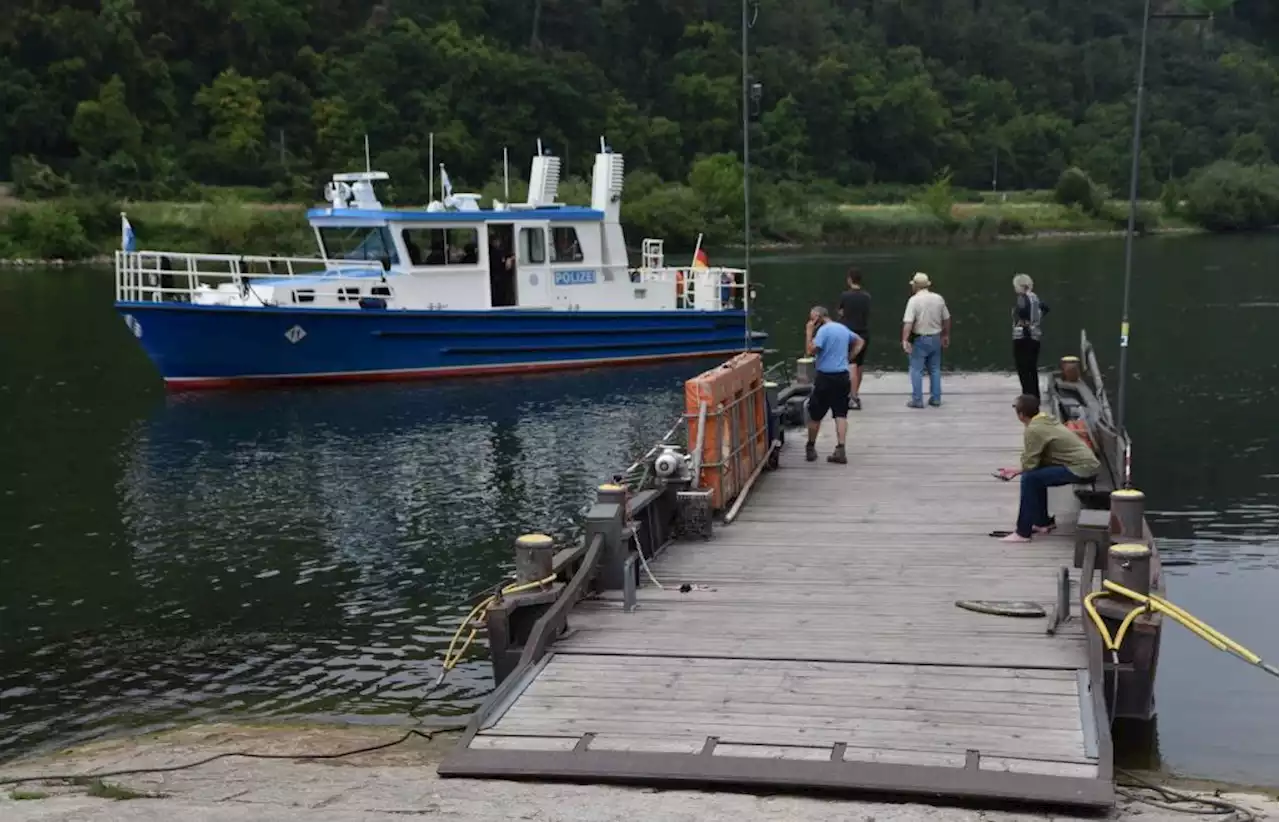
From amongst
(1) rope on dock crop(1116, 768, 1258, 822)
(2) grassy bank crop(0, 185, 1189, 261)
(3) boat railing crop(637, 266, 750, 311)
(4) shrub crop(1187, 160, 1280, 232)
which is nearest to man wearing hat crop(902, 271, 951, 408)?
(1) rope on dock crop(1116, 768, 1258, 822)

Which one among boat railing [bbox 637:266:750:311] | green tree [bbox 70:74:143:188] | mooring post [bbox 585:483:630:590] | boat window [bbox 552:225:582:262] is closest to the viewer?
mooring post [bbox 585:483:630:590]

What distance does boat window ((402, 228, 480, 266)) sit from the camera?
29.0 meters

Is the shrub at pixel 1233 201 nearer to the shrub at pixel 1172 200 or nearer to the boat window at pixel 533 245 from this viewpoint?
the shrub at pixel 1172 200

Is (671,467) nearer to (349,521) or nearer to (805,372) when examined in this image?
(805,372)

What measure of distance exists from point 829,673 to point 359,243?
21.7m

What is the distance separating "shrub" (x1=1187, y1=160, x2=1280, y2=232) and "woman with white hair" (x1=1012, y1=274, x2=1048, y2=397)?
88669mm

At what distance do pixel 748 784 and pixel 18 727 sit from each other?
581 cm

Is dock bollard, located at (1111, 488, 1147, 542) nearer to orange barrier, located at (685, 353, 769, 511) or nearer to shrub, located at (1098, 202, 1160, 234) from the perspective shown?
orange barrier, located at (685, 353, 769, 511)

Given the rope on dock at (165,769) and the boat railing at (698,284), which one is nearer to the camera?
the rope on dock at (165,769)

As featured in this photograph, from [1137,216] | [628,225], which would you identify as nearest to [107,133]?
[628,225]

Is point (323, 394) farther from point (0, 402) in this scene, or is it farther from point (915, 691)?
point (915, 691)

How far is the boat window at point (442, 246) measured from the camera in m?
29.0

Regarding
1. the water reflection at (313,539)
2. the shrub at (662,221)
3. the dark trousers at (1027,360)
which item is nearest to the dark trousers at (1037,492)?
the water reflection at (313,539)

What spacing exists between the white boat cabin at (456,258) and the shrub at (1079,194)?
78803mm
